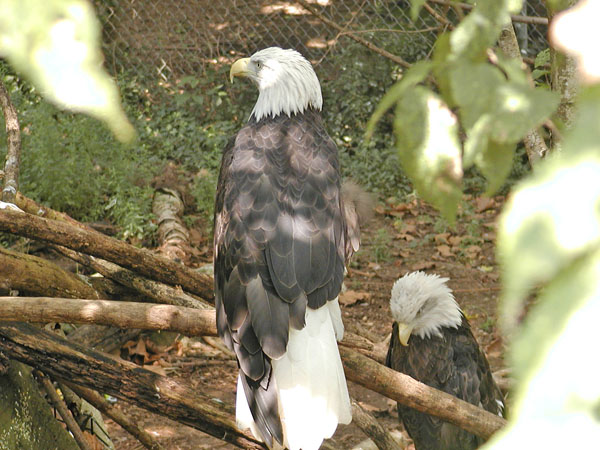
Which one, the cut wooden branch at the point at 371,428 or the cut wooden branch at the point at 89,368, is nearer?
the cut wooden branch at the point at 89,368

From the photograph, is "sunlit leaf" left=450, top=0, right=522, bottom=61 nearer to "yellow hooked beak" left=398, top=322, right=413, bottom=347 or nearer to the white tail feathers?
the white tail feathers

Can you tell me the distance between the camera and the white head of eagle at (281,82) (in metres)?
3.75

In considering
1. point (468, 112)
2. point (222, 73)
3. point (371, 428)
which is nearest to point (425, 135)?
A: point (468, 112)

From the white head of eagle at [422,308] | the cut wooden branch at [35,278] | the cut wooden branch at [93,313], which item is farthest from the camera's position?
the white head of eagle at [422,308]

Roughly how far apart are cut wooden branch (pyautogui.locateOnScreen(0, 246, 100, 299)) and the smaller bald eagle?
1718 millimetres

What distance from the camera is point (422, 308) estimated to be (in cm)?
399

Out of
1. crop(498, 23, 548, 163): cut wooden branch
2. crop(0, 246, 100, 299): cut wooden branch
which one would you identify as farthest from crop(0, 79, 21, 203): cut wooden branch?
crop(498, 23, 548, 163): cut wooden branch

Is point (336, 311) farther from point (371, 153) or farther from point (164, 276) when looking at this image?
point (371, 153)

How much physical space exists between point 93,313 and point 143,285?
104 centimetres

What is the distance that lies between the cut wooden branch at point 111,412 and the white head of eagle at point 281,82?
163 centimetres

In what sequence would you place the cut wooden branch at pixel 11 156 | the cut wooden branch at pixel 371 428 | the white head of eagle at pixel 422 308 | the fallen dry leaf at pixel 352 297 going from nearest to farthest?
the cut wooden branch at pixel 371 428 → the cut wooden branch at pixel 11 156 → the white head of eagle at pixel 422 308 → the fallen dry leaf at pixel 352 297

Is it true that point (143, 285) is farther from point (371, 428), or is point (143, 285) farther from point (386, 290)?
point (386, 290)

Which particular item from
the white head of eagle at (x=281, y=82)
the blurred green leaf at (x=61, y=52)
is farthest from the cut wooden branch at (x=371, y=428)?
the blurred green leaf at (x=61, y=52)

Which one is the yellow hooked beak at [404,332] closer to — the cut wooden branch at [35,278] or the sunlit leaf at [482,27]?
the cut wooden branch at [35,278]
